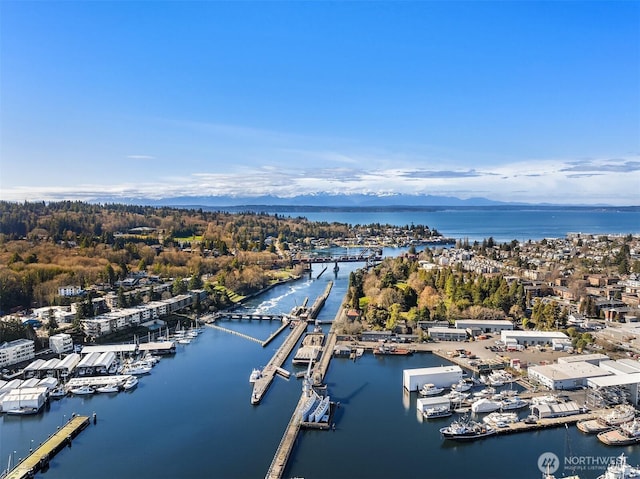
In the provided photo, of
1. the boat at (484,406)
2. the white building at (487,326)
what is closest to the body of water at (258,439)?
the boat at (484,406)

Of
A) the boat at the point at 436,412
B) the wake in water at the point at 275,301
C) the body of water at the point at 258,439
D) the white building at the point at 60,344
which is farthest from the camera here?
the wake in water at the point at 275,301

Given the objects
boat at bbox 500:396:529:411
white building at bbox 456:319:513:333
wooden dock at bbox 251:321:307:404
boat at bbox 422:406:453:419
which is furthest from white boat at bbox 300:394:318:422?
white building at bbox 456:319:513:333

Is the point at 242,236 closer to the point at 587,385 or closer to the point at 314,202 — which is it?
the point at 587,385

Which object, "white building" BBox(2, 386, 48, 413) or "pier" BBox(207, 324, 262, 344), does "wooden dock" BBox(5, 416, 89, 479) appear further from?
"pier" BBox(207, 324, 262, 344)

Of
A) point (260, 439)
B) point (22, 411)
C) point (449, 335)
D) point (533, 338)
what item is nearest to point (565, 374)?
point (533, 338)

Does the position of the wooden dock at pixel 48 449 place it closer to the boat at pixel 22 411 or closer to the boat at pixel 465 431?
the boat at pixel 22 411

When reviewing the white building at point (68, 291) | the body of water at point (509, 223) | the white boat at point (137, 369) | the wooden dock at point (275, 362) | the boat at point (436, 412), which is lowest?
the white boat at point (137, 369)
